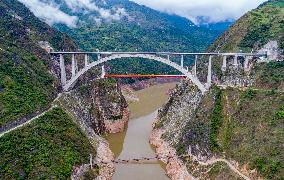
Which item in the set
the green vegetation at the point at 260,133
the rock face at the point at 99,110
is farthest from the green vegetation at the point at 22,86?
the green vegetation at the point at 260,133

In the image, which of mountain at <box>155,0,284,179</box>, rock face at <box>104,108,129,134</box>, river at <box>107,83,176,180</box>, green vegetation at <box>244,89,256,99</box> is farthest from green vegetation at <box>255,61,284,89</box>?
rock face at <box>104,108,129,134</box>

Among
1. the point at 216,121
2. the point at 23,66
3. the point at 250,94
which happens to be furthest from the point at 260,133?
the point at 23,66

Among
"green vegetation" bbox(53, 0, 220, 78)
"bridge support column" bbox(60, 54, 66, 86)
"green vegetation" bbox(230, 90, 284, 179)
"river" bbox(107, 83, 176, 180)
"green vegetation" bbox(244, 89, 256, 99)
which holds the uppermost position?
"green vegetation" bbox(53, 0, 220, 78)

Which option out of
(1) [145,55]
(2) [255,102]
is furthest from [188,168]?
(1) [145,55]

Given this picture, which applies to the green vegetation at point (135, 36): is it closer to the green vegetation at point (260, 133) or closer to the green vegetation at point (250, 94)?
the green vegetation at point (250, 94)

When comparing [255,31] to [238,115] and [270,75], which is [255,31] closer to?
[270,75]

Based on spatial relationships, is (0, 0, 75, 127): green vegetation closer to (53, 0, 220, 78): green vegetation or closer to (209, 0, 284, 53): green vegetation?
(209, 0, 284, 53): green vegetation
